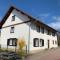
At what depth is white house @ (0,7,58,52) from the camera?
75.9 ft

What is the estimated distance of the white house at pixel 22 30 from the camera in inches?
910

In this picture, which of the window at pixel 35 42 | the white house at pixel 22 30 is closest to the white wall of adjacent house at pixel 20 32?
the white house at pixel 22 30

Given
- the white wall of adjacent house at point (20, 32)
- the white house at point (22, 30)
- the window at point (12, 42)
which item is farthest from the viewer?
the window at point (12, 42)

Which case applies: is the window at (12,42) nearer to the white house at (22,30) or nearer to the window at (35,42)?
the white house at (22,30)

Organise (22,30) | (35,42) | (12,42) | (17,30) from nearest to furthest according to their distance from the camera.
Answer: (22,30) → (35,42) → (17,30) → (12,42)

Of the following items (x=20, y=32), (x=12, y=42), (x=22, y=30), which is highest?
(x=22, y=30)

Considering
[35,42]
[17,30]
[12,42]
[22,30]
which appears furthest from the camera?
[12,42]

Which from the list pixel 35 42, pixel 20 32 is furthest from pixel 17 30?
pixel 35 42

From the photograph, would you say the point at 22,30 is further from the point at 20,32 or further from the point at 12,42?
the point at 12,42

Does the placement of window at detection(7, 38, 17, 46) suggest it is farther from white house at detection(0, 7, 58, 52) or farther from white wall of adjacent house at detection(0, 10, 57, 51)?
white wall of adjacent house at detection(0, 10, 57, 51)

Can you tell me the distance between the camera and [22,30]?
24031 mm

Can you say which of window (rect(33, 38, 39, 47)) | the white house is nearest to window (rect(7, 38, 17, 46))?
the white house

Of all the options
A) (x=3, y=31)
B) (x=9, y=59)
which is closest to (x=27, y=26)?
(x=3, y=31)

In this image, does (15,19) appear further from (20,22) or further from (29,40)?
(29,40)
